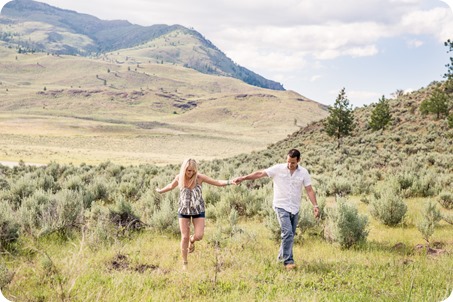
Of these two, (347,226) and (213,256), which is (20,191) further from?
(347,226)

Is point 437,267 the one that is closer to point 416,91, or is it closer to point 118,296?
point 118,296

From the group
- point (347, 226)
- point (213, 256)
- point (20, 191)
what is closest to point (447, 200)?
point (347, 226)

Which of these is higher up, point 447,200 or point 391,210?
point 447,200

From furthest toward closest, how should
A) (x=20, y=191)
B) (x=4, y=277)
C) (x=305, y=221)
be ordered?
1. (x=20, y=191)
2. (x=305, y=221)
3. (x=4, y=277)

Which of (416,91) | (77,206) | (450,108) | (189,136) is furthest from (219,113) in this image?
(77,206)

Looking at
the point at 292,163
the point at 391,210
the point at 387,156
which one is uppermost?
the point at 292,163

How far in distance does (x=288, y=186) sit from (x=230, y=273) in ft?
6.84

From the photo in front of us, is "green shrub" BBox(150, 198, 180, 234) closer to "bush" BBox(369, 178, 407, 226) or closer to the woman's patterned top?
the woman's patterned top

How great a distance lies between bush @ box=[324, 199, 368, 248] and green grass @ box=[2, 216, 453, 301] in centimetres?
25

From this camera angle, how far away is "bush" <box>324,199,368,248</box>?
26.5 ft

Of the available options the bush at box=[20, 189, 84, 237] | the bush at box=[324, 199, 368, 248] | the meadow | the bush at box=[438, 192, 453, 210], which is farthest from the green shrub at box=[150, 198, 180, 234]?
the bush at box=[438, 192, 453, 210]

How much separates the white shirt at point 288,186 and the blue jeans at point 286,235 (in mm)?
119

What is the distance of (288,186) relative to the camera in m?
7.45

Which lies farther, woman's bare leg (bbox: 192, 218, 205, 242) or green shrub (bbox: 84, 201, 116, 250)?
green shrub (bbox: 84, 201, 116, 250)
